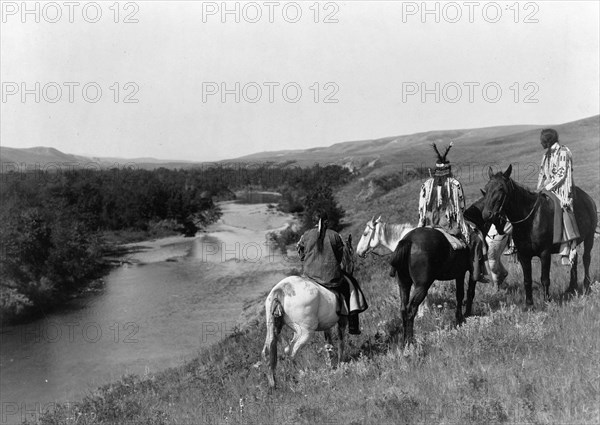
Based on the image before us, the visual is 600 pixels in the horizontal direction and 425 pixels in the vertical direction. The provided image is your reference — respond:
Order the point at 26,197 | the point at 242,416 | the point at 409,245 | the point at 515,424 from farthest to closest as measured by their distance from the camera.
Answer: the point at 26,197 → the point at 409,245 → the point at 242,416 → the point at 515,424

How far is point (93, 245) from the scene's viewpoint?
38625 millimetres

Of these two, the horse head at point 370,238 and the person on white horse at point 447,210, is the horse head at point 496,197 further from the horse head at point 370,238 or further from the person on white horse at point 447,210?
the horse head at point 370,238

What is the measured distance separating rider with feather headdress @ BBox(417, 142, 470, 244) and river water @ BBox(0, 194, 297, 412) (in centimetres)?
854

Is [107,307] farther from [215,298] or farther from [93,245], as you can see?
[93,245]

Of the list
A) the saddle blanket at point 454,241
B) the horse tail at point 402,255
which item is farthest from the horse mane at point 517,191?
the horse tail at point 402,255

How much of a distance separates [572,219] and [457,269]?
7.19ft

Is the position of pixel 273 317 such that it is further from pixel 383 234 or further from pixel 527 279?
pixel 527 279

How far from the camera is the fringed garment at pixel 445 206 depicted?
9.34 metres

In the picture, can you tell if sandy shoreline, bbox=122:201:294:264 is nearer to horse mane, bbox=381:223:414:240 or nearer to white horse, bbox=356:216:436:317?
white horse, bbox=356:216:436:317

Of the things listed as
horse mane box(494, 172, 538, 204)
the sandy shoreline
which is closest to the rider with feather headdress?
horse mane box(494, 172, 538, 204)

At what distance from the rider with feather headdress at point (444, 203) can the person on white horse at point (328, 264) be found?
1.68m

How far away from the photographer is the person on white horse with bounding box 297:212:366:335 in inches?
352

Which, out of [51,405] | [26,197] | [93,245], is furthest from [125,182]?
[51,405]

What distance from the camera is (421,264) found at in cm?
861
